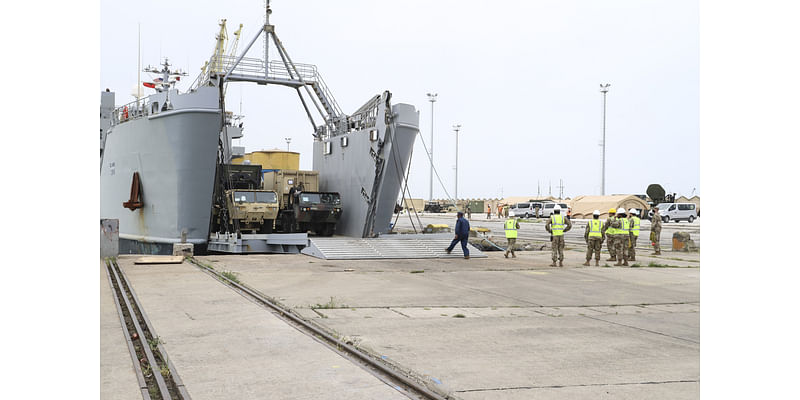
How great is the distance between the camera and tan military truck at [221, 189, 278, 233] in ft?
73.0

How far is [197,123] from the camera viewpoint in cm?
2077

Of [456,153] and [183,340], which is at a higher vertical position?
[456,153]

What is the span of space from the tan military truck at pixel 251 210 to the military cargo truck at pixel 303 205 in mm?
954

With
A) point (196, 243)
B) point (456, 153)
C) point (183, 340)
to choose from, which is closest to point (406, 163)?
point (196, 243)

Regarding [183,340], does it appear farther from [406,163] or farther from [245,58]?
[245,58]

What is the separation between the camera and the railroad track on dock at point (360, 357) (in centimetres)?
522

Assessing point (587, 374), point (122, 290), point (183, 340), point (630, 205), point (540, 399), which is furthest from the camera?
point (630, 205)

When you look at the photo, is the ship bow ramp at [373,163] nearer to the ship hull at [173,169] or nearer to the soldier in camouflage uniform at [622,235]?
the ship hull at [173,169]

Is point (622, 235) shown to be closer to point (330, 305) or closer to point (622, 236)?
point (622, 236)

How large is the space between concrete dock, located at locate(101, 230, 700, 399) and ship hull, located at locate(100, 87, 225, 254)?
708 centimetres

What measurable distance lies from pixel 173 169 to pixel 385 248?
25.6 ft

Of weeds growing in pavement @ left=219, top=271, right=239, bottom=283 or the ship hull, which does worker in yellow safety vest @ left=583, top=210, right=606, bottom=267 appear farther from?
the ship hull

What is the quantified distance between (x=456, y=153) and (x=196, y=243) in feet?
185

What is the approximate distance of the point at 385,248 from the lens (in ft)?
65.8
